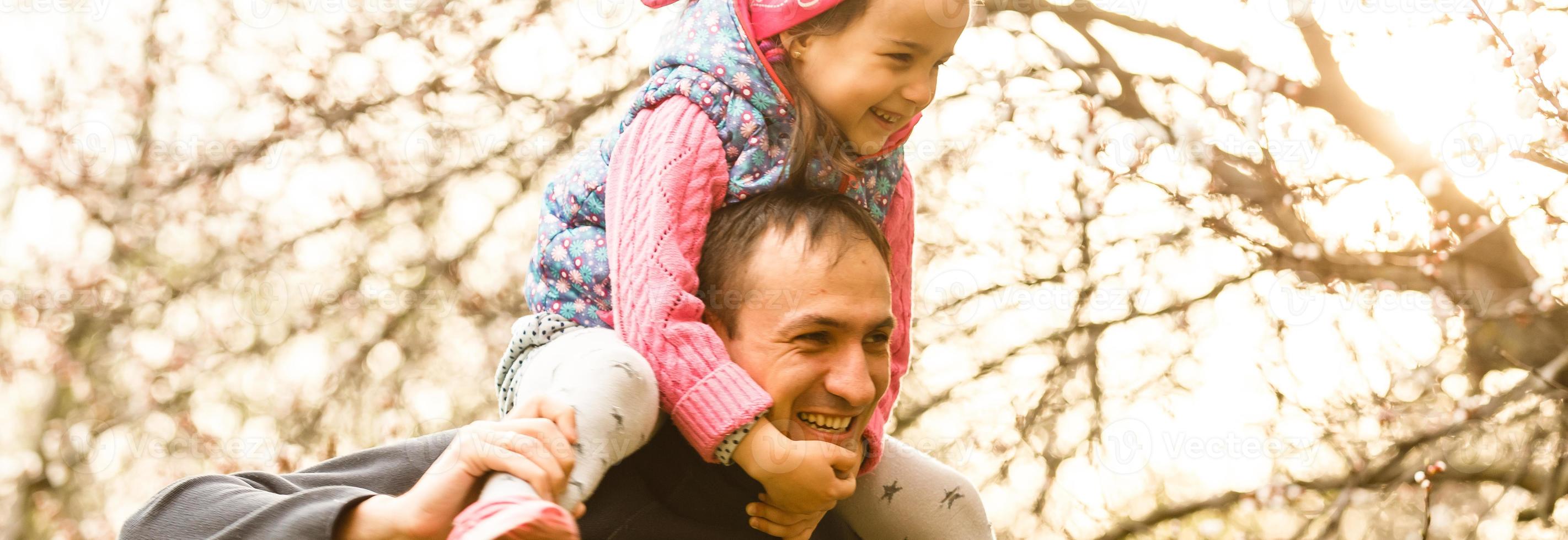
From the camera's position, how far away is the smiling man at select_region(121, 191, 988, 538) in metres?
1.86

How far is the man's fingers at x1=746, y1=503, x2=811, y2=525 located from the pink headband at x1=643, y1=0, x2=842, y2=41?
718mm

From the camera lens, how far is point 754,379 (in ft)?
6.30

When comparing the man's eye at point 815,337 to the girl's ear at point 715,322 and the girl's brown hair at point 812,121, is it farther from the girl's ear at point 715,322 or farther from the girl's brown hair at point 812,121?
the girl's brown hair at point 812,121

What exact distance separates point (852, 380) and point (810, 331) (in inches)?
3.7

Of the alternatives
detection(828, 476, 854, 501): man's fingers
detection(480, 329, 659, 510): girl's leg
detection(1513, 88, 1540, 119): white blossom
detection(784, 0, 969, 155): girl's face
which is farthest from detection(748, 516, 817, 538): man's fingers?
detection(1513, 88, 1540, 119): white blossom

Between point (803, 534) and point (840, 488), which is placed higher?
point (840, 488)

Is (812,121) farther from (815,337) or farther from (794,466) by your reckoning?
(794,466)

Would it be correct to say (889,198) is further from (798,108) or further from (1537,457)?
(1537,457)

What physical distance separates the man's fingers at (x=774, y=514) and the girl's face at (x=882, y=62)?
0.58m

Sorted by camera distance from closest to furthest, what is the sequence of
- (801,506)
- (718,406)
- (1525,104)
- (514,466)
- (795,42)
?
1. (514,466)
2. (718,406)
3. (801,506)
4. (795,42)
5. (1525,104)

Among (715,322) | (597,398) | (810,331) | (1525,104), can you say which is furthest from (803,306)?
(1525,104)

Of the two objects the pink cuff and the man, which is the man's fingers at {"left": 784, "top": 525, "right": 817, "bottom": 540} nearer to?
the man

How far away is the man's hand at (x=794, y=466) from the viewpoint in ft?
5.96

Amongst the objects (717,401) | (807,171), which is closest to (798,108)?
(807,171)
